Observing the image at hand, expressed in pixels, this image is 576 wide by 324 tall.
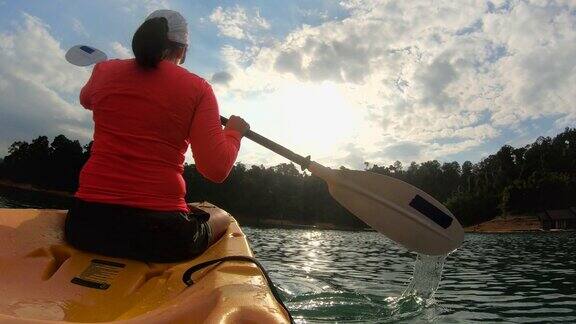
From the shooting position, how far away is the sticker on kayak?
239cm

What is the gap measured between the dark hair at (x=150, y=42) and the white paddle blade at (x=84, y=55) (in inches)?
54.4

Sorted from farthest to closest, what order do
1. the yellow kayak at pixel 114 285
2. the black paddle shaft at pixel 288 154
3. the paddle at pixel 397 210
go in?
the paddle at pixel 397 210 < the black paddle shaft at pixel 288 154 < the yellow kayak at pixel 114 285

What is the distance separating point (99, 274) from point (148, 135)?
0.75 m

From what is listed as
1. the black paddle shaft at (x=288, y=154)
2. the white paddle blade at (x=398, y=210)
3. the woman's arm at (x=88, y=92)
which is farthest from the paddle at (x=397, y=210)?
the woman's arm at (x=88, y=92)

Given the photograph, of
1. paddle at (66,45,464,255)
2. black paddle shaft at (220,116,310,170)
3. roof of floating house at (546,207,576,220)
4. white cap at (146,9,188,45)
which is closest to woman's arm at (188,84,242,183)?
white cap at (146,9,188,45)

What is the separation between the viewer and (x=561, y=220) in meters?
71.0

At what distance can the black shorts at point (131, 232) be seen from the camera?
2.48 metres

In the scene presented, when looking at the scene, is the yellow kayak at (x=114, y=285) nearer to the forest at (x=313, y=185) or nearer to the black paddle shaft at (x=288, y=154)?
the black paddle shaft at (x=288, y=154)

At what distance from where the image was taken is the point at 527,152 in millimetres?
97500

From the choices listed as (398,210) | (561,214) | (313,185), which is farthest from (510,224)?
(398,210)

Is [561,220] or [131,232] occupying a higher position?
[561,220]

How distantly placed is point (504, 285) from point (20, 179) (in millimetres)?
97312

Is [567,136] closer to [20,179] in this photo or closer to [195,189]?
[195,189]

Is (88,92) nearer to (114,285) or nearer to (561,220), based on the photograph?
(114,285)
